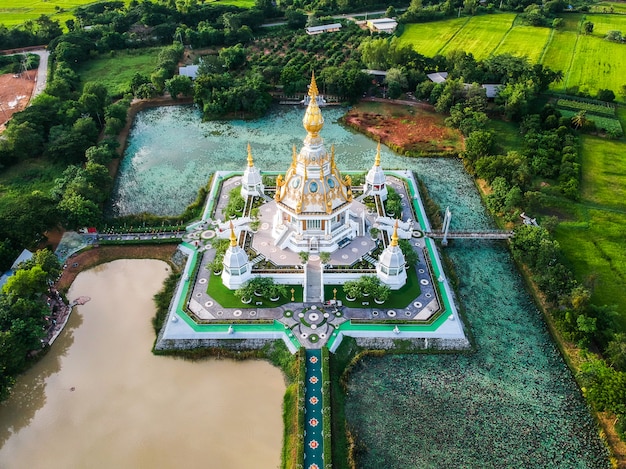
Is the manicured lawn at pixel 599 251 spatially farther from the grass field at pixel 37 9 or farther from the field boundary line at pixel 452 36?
the grass field at pixel 37 9

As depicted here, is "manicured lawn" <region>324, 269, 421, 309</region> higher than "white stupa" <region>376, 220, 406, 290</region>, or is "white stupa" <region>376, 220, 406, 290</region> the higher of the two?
"white stupa" <region>376, 220, 406, 290</region>

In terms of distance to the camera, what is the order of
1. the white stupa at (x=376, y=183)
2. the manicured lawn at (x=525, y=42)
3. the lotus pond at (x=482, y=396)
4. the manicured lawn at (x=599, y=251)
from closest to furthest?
the lotus pond at (x=482, y=396)
the manicured lawn at (x=599, y=251)
the white stupa at (x=376, y=183)
the manicured lawn at (x=525, y=42)

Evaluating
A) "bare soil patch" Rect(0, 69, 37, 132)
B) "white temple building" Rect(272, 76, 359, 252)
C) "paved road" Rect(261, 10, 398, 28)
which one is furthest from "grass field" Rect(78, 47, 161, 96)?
"white temple building" Rect(272, 76, 359, 252)

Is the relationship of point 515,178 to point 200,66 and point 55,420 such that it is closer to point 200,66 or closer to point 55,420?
point 55,420

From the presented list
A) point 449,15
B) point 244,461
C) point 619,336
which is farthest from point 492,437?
point 449,15

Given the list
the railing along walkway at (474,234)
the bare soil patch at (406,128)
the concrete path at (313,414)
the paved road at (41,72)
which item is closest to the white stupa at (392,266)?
the railing along walkway at (474,234)

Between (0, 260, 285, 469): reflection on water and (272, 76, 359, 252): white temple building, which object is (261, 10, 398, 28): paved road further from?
(0, 260, 285, 469): reflection on water
